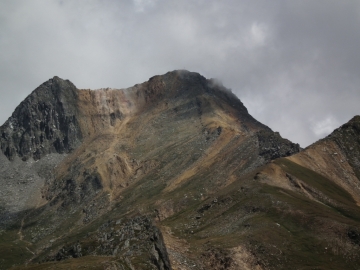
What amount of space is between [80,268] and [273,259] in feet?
136

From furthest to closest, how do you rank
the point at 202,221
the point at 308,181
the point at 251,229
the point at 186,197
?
the point at 186,197 < the point at 308,181 < the point at 202,221 < the point at 251,229

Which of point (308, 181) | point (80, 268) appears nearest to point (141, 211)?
point (308, 181)

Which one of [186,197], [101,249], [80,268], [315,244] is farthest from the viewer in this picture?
[186,197]

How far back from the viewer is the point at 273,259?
9531 centimetres

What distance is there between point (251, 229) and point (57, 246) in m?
104

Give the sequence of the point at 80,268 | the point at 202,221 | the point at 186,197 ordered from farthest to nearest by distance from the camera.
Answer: the point at 186,197 < the point at 202,221 < the point at 80,268

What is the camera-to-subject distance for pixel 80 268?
238ft

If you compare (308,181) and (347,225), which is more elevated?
(308,181)

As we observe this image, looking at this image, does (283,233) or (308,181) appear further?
(308,181)

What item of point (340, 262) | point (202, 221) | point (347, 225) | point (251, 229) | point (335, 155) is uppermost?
point (335, 155)

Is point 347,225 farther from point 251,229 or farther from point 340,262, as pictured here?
point 251,229

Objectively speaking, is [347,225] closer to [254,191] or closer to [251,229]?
[251,229]

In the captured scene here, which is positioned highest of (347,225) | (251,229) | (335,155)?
(335,155)

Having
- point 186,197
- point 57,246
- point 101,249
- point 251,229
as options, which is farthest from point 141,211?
point 101,249
